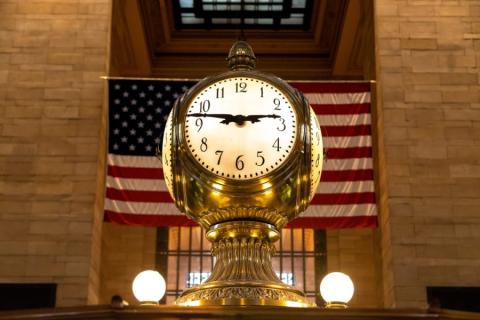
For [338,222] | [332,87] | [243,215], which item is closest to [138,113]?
[332,87]

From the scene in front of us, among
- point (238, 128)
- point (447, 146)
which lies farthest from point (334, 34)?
point (238, 128)

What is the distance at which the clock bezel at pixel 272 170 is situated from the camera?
3.78 ft

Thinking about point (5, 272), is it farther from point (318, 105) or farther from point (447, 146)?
point (447, 146)

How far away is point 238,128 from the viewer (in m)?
1.16

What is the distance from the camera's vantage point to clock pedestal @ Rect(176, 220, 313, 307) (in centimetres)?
108

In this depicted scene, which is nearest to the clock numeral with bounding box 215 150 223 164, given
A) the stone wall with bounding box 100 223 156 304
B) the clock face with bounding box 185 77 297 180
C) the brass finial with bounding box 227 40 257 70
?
the clock face with bounding box 185 77 297 180

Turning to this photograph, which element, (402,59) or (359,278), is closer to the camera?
(402,59)

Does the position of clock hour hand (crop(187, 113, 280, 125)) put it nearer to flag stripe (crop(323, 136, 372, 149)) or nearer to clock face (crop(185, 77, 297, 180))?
clock face (crop(185, 77, 297, 180))

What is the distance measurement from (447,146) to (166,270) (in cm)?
717

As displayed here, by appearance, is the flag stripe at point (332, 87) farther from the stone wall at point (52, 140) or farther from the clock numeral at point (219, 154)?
the clock numeral at point (219, 154)

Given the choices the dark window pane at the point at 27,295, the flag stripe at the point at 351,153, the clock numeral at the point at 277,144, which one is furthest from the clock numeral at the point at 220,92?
→ the dark window pane at the point at 27,295

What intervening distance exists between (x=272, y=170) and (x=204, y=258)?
1479 centimetres

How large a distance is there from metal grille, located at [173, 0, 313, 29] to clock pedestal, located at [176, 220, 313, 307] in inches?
545

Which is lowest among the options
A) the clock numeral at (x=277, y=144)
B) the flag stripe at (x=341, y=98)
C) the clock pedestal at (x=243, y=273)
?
the clock pedestal at (x=243, y=273)
